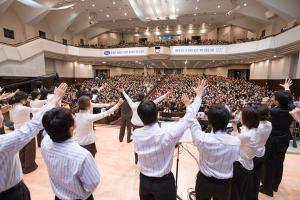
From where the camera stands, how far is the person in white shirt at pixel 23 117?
3.16 meters

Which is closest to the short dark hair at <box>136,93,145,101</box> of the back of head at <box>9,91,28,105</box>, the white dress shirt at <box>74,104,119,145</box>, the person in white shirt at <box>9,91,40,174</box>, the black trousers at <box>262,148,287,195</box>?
the white dress shirt at <box>74,104,119,145</box>

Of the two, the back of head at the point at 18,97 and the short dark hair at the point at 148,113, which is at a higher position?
the short dark hair at the point at 148,113

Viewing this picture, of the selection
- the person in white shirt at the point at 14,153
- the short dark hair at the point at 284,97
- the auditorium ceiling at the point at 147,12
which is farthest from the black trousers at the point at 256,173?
the auditorium ceiling at the point at 147,12

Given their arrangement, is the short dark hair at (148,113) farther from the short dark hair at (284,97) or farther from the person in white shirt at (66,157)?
the short dark hair at (284,97)

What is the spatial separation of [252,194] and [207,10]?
A: 18740mm

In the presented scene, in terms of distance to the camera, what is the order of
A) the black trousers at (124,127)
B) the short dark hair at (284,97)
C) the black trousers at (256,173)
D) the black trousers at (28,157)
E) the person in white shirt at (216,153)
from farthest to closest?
1. the black trousers at (124,127)
2. the black trousers at (28,157)
3. the short dark hair at (284,97)
4. the black trousers at (256,173)
5. the person in white shirt at (216,153)

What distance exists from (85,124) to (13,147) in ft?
4.32

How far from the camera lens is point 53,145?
4.26 feet

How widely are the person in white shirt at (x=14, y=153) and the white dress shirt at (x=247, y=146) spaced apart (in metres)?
1.71

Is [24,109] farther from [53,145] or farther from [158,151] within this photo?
[158,151]

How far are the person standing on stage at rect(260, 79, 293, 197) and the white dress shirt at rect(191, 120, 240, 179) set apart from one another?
52.0 inches

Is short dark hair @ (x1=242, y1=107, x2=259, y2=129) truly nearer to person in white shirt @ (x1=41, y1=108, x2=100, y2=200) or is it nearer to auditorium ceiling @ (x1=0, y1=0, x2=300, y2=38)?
person in white shirt @ (x1=41, y1=108, x2=100, y2=200)

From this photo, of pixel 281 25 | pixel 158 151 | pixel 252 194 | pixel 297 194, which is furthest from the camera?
pixel 281 25

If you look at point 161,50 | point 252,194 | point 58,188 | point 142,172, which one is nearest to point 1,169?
point 58,188
